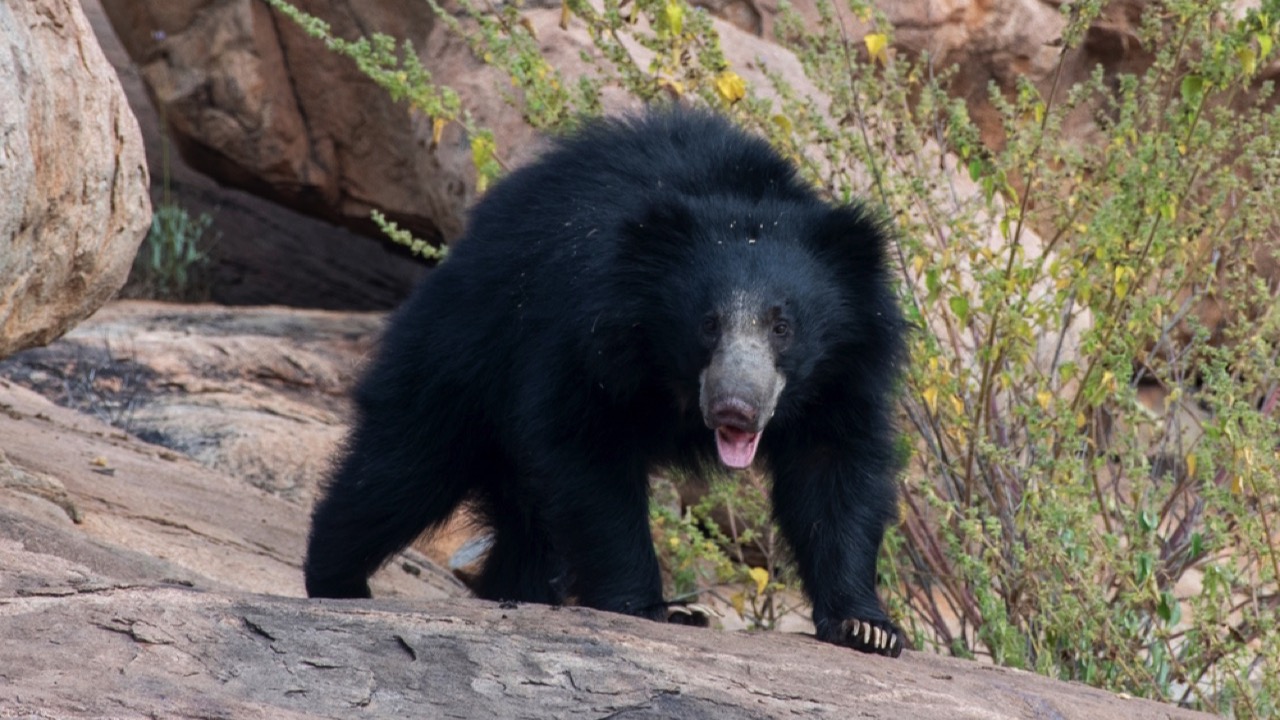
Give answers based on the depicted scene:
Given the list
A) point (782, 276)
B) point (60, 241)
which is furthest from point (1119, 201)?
point (60, 241)

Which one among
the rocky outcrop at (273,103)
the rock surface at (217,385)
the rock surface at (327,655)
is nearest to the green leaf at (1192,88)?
the rock surface at (327,655)

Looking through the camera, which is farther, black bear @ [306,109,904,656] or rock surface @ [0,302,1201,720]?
black bear @ [306,109,904,656]

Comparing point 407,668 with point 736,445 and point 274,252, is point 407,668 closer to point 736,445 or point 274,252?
point 736,445

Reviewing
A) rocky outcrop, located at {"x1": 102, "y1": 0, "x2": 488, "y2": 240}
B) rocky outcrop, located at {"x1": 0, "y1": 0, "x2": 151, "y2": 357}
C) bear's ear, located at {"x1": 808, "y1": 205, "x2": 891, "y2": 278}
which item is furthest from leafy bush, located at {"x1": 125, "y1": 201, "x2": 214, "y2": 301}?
bear's ear, located at {"x1": 808, "y1": 205, "x2": 891, "y2": 278}

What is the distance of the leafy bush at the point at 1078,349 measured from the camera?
3.83 m

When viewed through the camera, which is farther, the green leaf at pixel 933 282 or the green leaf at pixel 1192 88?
the green leaf at pixel 933 282

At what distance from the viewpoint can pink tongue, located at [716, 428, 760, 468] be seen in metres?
3.16

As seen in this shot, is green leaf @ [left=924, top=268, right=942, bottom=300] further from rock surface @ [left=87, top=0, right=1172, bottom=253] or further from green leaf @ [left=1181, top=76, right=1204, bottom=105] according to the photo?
rock surface @ [left=87, top=0, right=1172, bottom=253]

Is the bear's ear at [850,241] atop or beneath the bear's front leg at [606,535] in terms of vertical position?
atop

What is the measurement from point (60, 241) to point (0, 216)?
0.39m

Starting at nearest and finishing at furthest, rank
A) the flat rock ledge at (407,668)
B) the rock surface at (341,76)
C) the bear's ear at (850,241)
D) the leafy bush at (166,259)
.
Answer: the flat rock ledge at (407,668)
the bear's ear at (850,241)
the rock surface at (341,76)
the leafy bush at (166,259)

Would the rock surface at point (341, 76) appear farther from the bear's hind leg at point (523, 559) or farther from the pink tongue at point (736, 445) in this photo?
the pink tongue at point (736, 445)

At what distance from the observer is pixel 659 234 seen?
11.0 ft

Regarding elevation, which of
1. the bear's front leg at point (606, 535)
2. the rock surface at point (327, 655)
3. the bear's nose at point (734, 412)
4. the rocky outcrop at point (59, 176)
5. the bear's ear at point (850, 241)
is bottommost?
the rock surface at point (327, 655)
